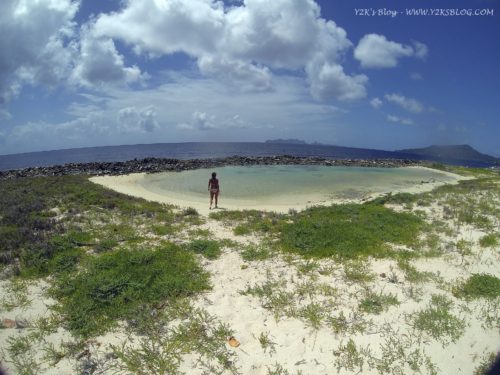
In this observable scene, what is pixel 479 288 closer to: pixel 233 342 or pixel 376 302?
pixel 376 302

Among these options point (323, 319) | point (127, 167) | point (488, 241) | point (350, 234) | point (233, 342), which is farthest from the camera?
point (127, 167)

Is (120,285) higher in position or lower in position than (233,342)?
higher

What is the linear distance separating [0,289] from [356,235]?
1195 cm

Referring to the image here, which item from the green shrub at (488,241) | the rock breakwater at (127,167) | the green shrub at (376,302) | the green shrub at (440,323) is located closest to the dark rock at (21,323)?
the green shrub at (376,302)

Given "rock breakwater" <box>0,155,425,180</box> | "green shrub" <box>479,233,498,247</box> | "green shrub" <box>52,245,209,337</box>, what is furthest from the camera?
"rock breakwater" <box>0,155,425,180</box>

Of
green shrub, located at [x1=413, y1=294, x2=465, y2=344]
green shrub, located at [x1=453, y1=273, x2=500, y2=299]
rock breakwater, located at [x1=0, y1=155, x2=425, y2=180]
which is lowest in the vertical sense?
green shrub, located at [x1=413, y1=294, x2=465, y2=344]

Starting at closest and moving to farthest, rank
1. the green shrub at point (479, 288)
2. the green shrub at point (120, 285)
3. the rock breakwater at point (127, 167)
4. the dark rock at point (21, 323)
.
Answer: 1. the dark rock at point (21, 323)
2. the green shrub at point (120, 285)
3. the green shrub at point (479, 288)
4. the rock breakwater at point (127, 167)

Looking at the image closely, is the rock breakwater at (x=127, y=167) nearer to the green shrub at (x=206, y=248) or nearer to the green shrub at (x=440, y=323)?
the green shrub at (x=206, y=248)

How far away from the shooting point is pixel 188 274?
918 cm

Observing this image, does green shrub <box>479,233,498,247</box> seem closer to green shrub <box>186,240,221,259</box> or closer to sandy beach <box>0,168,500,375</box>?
sandy beach <box>0,168,500,375</box>

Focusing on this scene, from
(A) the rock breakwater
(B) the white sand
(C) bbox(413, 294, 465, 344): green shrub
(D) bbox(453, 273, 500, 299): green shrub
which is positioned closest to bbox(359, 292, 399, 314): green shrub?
(C) bbox(413, 294, 465, 344): green shrub

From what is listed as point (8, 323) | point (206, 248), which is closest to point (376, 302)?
point (206, 248)

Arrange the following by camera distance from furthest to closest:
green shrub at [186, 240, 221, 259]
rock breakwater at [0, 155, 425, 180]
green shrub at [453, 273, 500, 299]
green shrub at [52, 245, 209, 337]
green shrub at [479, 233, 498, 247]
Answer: rock breakwater at [0, 155, 425, 180], green shrub at [479, 233, 498, 247], green shrub at [186, 240, 221, 259], green shrub at [453, 273, 500, 299], green shrub at [52, 245, 209, 337]

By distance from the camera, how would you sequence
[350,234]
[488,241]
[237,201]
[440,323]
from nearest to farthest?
[440,323], [488,241], [350,234], [237,201]
